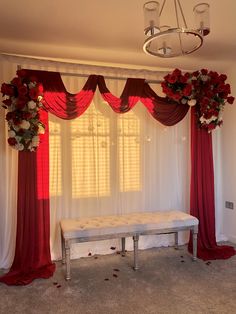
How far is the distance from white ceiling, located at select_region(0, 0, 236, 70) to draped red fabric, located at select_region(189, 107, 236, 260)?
952 mm

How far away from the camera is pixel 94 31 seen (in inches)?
112

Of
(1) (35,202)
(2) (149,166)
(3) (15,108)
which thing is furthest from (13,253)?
(2) (149,166)

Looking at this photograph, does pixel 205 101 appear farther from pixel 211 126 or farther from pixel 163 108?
pixel 163 108

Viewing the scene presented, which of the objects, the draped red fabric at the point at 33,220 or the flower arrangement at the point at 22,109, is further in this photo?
the draped red fabric at the point at 33,220

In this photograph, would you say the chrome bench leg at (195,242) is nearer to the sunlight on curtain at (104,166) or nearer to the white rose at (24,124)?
the sunlight on curtain at (104,166)

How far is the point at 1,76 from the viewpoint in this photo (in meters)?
3.36

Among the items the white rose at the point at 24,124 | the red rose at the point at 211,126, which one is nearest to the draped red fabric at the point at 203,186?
the red rose at the point at 211,126

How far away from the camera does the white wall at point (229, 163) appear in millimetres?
4141

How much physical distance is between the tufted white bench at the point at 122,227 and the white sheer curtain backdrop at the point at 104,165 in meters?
0.25

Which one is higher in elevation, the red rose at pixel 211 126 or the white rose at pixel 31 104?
the white rose at pixel 31 104

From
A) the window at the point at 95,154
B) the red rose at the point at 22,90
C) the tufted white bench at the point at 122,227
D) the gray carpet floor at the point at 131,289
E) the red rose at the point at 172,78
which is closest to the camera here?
the gray carpet floor at the point at 131,289

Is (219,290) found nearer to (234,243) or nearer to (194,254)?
(194,254)

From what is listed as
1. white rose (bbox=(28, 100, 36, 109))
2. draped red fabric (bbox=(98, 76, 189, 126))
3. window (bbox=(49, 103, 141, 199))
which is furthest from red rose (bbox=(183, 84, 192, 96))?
white rose (bbox=(28, 100, 36, 109))

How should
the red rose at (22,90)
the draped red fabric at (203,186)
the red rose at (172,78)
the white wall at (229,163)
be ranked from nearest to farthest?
the red rose at (22,90), the red rose at (172,78), the draped red fabric at (203,186), the white wall at (229,163)
